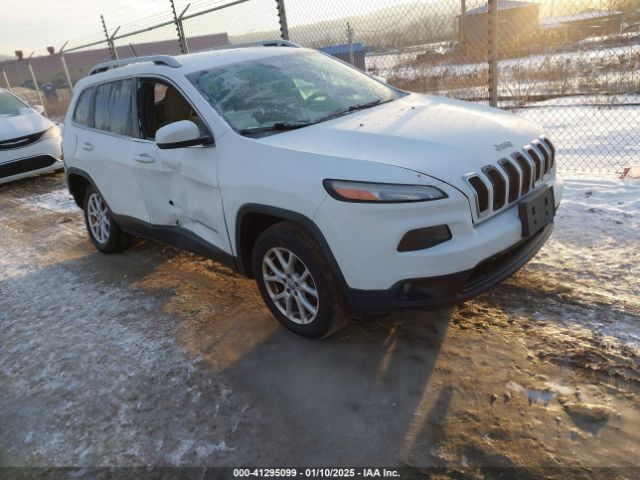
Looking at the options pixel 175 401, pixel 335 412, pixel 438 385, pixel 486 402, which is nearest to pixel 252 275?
pixel 175 401

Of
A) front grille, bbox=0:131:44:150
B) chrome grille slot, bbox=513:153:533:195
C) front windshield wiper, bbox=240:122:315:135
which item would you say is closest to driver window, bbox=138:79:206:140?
front windshield wiper, bbox=240:122:315:135

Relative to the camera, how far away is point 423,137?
2887mm

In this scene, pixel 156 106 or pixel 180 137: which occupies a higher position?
pixel 156 106

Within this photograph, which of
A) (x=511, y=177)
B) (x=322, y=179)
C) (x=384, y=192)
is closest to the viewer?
(x=384, y=192)

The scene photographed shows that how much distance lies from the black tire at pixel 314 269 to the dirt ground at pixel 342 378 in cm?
20

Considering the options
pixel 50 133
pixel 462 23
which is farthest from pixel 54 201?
pixel 462 23

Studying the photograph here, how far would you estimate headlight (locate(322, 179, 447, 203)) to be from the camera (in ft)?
A: 8.12

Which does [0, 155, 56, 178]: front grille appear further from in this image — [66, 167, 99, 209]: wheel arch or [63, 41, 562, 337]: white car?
[63, 41, 562, 337]: white car

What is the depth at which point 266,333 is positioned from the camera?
11.1 ft

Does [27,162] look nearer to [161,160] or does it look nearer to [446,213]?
[161,160]

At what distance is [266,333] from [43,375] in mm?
1392

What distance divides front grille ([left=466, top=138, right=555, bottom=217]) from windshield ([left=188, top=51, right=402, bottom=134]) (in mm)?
1188

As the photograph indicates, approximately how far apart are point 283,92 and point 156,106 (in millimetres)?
1098

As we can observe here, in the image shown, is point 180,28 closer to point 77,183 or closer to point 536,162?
point 77,183
